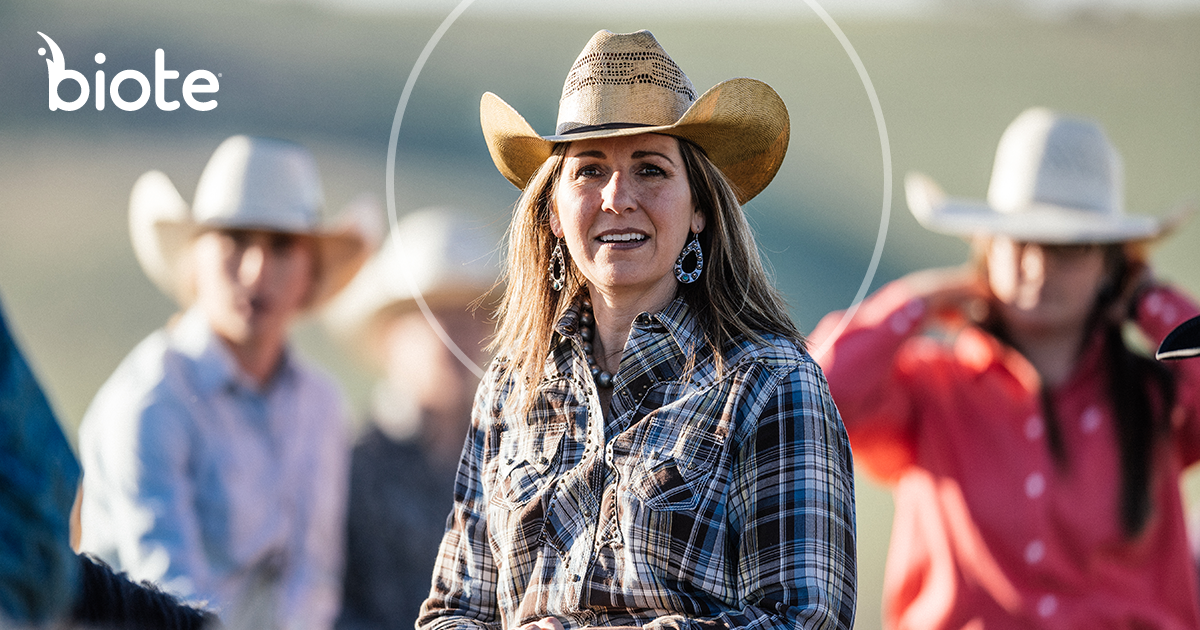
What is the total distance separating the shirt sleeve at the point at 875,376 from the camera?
320cm

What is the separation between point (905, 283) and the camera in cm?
348

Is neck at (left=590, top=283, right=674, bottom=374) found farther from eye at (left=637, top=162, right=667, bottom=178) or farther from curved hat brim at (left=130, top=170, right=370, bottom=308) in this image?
curved hat brim at (left=130, top=170, right=370, bottom=308)

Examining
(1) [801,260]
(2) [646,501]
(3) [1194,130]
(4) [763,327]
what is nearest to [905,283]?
(1) [801,260]

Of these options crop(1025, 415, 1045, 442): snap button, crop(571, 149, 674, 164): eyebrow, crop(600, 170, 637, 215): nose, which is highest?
crop(571, 149, 674, 164): eyebrow

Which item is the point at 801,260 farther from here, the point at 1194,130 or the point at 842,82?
the point at 1194,130

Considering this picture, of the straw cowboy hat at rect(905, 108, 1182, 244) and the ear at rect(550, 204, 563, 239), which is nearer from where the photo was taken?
the ear at rect(550, 204, 563, 239)

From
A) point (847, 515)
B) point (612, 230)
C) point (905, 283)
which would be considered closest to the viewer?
point (847, 515)

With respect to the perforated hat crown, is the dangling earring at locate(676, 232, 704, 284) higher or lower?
lower

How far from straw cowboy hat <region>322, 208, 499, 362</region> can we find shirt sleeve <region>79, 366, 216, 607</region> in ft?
3.40

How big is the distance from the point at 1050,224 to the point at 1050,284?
167 mm

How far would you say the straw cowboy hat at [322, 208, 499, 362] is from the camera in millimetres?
4648

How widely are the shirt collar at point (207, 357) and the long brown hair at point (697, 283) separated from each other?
91.0 inches

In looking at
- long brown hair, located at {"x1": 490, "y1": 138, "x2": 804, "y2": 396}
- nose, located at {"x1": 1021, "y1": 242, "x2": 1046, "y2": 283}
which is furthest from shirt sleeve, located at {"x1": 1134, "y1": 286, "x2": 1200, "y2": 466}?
long brown hair, located at {"x1": 490, "y1": 138, "x2": 804, "y2": 396}

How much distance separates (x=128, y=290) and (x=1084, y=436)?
365 centimetres
